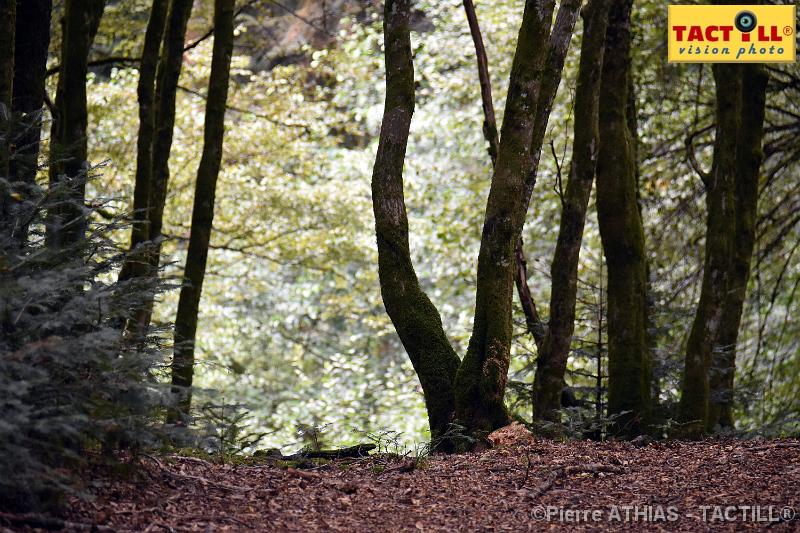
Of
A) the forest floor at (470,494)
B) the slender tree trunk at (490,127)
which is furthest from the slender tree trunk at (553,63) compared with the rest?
the forest floor at (470,494)

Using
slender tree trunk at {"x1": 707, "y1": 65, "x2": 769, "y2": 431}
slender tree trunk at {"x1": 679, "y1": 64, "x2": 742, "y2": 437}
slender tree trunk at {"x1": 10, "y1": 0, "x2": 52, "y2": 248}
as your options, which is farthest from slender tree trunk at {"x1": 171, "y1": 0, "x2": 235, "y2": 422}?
slender tree trunk at {"x1": 707, "y1": 65, "x2": 769, "y2": 431}

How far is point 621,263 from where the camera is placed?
7.31 m

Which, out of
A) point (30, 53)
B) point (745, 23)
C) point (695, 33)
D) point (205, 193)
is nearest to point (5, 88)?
point (30, 53)

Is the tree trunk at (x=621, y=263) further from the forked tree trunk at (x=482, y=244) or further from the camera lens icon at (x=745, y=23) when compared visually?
the camera lens icon at (x=745, y=23)

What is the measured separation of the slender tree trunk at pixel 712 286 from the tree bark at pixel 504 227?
2.28 m

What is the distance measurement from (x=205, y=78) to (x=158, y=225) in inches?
294

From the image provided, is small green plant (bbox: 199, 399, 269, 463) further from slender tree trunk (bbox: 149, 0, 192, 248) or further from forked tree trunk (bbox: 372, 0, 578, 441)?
slender tree trunk (bbox: 149, 0, 192, 248)

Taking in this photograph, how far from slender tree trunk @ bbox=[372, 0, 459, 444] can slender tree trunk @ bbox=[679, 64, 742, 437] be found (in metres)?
2.45

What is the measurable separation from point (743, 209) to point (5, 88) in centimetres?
736

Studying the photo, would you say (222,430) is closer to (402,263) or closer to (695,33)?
(402,263)

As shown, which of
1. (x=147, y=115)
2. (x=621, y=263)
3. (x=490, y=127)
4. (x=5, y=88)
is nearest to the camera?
(x=5, y=88)

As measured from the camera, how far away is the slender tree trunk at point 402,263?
6.28m

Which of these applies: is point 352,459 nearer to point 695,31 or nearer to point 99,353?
point 99,353

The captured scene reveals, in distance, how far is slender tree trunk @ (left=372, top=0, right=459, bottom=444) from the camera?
6277 mm
